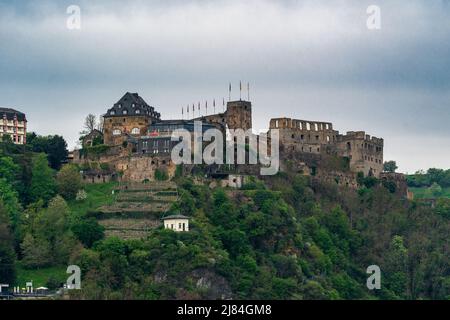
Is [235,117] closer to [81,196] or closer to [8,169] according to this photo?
[81,196]

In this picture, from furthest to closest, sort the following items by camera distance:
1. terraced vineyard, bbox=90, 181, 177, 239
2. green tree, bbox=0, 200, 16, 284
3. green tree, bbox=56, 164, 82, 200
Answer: green tree, bbox=56, 164, 82, 200 < terraced vineyard, bbox=90, 181, 177, 239 < green tree, bbox=0, 200, 16, 284

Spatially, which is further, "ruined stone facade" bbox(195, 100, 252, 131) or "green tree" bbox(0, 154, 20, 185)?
"ruined stone facade" bbox(195, 100, 252, 131)

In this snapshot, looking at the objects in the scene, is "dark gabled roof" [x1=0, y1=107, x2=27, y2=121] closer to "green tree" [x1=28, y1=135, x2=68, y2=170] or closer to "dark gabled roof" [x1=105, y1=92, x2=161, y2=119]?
"green tree" [x1=28, y1=135, x2=68, y2=170]

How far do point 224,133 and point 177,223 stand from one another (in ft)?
51.8

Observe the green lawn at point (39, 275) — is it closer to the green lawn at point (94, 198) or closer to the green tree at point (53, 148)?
the green lawn at point (94, 198)

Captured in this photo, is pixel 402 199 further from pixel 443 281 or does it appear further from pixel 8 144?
pixel 8 144

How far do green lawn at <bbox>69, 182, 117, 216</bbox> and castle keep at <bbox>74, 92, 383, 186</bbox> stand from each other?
127cm

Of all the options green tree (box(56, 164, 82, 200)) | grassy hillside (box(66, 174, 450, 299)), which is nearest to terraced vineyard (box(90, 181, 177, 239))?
grassy hillside (box(66, 174, 450, 299))

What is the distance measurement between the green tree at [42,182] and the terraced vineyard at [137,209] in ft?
16.7

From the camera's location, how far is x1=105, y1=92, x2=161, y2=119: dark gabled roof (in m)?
117

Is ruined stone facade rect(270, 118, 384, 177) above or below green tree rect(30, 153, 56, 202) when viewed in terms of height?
above

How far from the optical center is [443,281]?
11131 cm
